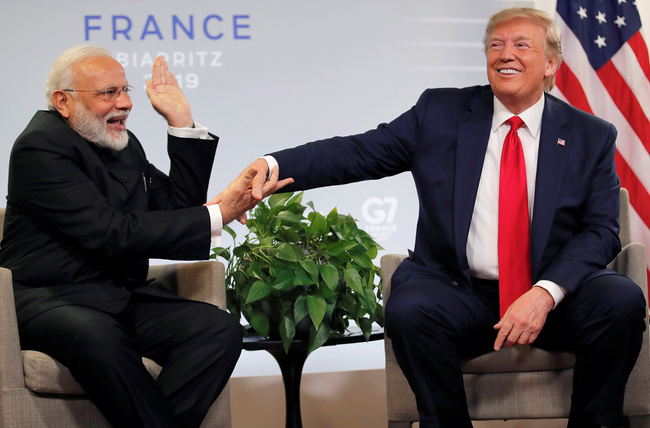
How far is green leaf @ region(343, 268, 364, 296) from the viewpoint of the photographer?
2.45 m

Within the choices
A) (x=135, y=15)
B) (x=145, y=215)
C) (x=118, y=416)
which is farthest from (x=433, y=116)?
(x=135, y=15)

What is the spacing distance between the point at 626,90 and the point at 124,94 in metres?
Result: 2.59

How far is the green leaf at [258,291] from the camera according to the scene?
242 centimetres

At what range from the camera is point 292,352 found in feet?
8.43

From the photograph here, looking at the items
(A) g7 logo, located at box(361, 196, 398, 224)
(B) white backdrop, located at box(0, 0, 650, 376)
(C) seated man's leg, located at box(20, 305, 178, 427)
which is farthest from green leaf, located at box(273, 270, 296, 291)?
(A) g7 logo, located at box(361, 196, 398, 224)

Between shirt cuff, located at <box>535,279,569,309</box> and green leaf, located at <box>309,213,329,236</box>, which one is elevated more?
green leaf, located at <box>309,213,329,236</box>

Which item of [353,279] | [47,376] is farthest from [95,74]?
[353,279]

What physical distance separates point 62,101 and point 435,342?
132cm

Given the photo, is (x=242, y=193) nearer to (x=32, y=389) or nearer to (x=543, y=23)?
(x=32, y=389)

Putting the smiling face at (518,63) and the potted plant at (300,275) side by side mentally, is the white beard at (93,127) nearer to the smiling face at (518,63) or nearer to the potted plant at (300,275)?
the potted plant at (300,275)

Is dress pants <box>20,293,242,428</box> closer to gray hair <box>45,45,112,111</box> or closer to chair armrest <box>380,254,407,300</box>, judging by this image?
chair armrest <box>380,254,407,300</box>

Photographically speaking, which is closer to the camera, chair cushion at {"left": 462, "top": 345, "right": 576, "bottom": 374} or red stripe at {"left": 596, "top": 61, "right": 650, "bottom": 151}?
chair cushion at {"left": 462, "top": 345, "right": 576, "bottom": 374}

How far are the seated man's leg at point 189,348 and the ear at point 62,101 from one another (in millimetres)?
626

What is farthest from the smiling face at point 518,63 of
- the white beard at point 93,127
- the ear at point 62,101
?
the ear at point 62,101
